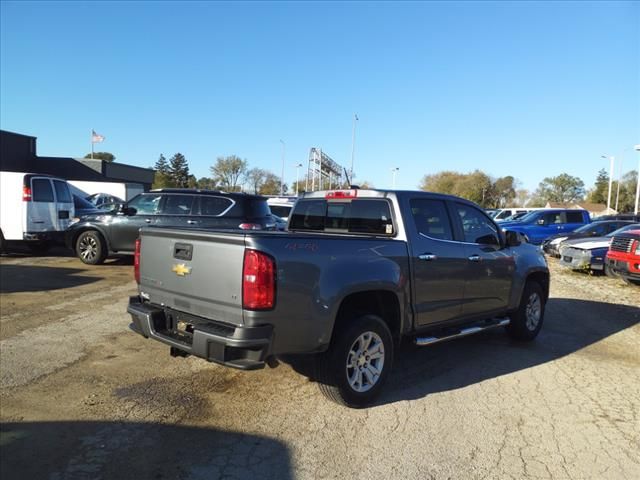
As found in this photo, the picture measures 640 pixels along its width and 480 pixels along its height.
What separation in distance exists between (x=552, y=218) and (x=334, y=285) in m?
20.3

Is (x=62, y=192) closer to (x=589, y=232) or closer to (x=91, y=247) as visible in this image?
(x=91, y=247)

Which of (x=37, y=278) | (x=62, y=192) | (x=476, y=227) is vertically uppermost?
(x=62, y=192)

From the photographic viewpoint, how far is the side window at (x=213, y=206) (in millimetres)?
11133

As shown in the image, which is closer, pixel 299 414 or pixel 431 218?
pixel 299 414

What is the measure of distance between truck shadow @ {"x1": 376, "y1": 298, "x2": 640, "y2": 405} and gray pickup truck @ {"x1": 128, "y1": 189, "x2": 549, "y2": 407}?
447mm

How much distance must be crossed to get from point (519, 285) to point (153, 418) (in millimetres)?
4682

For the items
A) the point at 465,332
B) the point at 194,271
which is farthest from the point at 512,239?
the point at 194,271

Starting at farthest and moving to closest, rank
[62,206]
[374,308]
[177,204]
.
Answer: [62,206] < [177,204] < [374,308]

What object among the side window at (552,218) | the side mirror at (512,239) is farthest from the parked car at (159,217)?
the side window at (552,218)

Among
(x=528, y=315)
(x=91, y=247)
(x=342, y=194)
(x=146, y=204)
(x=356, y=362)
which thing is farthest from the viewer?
(x=91, y=247)

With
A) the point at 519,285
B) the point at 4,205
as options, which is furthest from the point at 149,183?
the point at 519,285

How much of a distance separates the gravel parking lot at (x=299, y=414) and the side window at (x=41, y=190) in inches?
275

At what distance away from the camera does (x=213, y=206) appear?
11.1m

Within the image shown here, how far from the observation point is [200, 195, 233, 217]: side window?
11133 millimetres
